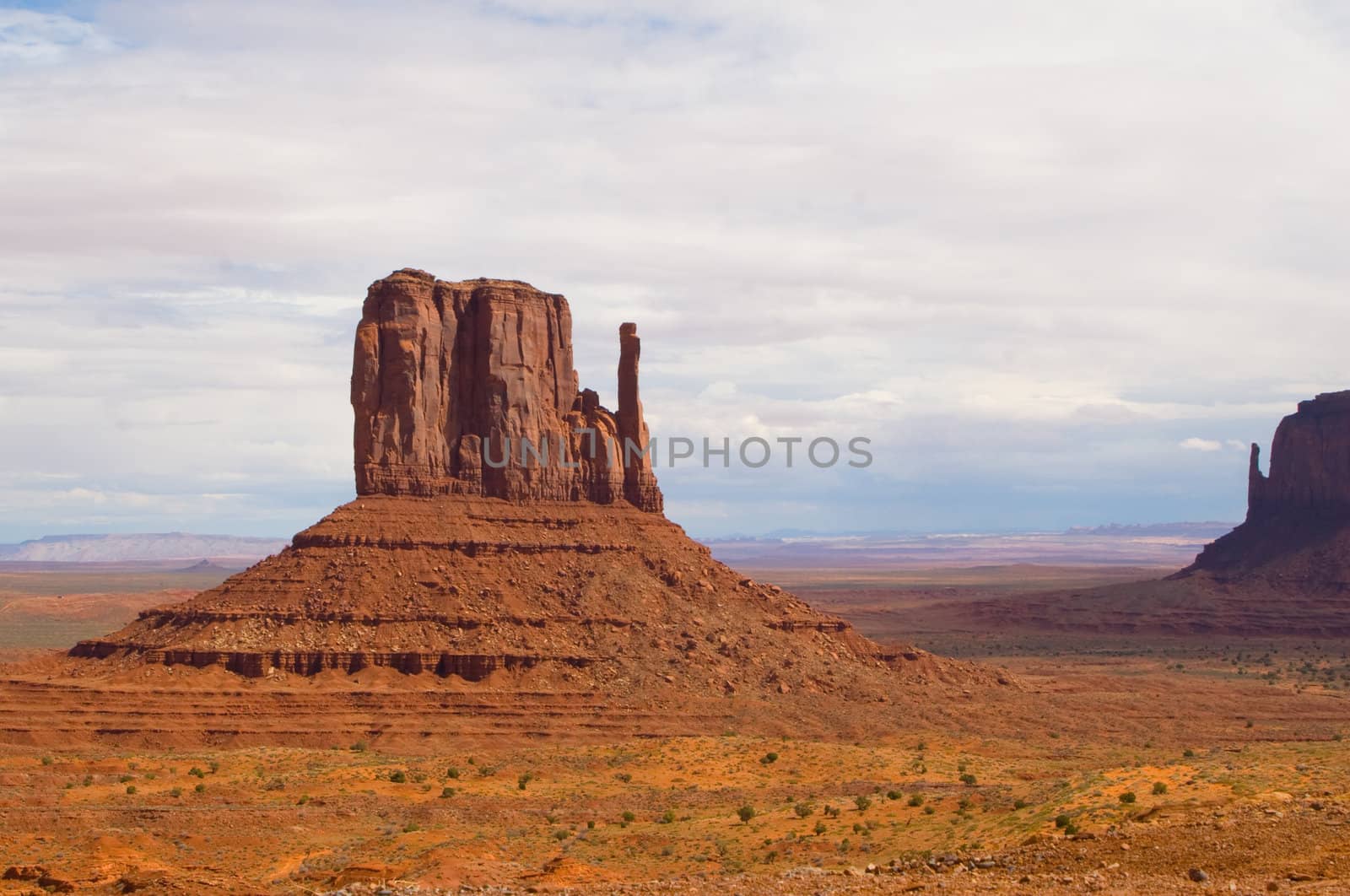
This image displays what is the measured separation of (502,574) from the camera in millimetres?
85125

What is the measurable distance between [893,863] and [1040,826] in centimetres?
337

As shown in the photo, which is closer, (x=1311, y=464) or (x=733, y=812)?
(x=733, y=812)

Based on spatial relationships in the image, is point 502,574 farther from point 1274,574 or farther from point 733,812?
point 1274,574

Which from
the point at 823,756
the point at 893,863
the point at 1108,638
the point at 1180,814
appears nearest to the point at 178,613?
the point at 823,756

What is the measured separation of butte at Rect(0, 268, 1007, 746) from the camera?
75750 mm

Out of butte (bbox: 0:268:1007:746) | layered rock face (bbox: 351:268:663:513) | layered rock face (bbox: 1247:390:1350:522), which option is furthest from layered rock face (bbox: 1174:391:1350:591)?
layered rock face (bbox: 351:268:663:513)

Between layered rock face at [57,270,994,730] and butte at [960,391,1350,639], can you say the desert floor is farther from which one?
butte at [960,391,1350,639]

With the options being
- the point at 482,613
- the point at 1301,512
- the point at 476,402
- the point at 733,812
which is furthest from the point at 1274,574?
the point at 733,812

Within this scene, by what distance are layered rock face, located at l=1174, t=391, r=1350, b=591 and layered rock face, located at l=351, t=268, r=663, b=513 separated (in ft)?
294

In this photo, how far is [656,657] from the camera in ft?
269

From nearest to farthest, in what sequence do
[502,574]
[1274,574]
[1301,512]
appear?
[502,574]
[1274,574]
[1301,512]

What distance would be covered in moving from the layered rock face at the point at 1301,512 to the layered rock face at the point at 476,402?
8950 cm

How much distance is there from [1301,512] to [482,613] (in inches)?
4339

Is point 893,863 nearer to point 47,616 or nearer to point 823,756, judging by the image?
point 823,756
